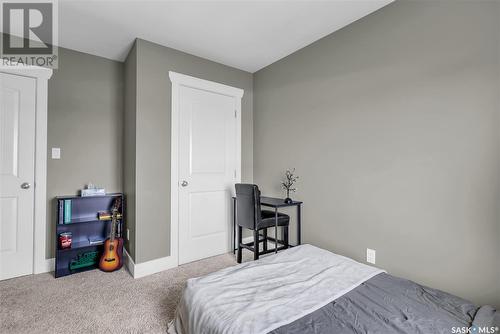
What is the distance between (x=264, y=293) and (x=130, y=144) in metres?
2.23

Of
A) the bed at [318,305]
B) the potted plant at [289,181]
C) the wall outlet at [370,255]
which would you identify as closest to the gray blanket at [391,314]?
the bed at [318,305]

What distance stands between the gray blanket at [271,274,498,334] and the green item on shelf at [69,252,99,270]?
8.29 ft

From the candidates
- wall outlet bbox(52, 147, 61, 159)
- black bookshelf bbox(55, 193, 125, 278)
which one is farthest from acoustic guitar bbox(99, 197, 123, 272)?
wall outlet bbox(52, 147, 61, 159)

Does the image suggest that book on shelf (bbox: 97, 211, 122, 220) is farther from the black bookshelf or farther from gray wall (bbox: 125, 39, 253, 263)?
gray wall (bbox: 125, 39, 253, 263)

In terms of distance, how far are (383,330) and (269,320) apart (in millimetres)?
523

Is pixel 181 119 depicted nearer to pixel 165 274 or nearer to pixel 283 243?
pixel 165 274

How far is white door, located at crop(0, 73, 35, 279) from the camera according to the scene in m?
2.46

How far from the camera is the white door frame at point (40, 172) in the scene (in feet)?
8.53

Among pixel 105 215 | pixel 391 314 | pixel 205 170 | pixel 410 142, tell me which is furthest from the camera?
pixel 205 170

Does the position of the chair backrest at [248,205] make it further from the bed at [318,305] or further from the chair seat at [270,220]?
the bed at [318,305]

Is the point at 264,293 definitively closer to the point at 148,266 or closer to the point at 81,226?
the point at 148,266

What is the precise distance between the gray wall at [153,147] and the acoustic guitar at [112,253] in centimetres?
22

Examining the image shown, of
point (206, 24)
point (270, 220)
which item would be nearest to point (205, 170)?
point (270, 220)

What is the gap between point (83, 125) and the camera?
2885 millimetres
